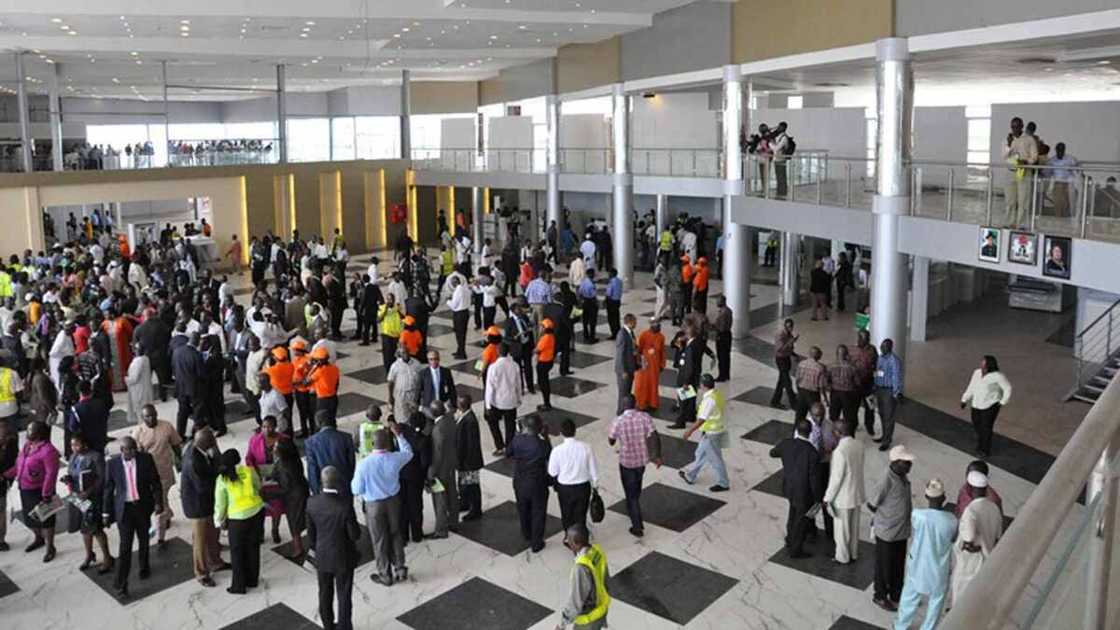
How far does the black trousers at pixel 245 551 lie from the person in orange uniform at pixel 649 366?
249 inches

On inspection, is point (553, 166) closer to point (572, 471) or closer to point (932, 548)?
point (572, 471)

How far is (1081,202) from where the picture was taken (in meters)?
11.6

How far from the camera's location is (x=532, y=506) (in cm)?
919

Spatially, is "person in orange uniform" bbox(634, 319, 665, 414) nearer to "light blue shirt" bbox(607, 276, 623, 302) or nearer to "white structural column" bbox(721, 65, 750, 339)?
"light blue shirt" bbox(607, 276, 623, 302)

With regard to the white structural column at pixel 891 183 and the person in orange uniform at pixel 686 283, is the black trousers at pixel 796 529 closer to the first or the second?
the white structural column at pixel 891 183

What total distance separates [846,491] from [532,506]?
288 cm

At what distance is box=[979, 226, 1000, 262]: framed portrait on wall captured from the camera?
506 inches

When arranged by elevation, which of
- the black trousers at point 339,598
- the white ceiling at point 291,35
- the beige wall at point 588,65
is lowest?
the black trousers at point 339,598

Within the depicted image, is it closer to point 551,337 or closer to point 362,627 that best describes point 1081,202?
point 551,337

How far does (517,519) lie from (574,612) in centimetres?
374

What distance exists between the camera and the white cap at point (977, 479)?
7.13 metres

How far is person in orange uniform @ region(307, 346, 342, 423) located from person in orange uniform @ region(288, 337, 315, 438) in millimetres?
123

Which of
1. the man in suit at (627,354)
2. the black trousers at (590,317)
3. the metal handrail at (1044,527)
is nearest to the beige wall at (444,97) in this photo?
the black trousers at (590,317)

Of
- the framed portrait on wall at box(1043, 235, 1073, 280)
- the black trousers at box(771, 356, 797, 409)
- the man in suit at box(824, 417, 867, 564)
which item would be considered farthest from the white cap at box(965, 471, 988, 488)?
the black trousers at box(771, 356, 797, 409)
